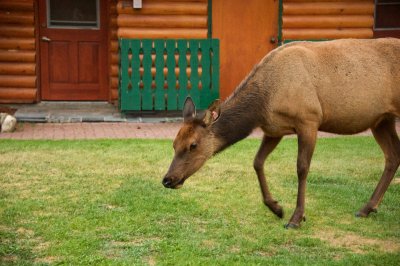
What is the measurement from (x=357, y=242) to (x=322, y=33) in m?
9.12

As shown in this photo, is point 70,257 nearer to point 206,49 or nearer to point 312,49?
point 312,49

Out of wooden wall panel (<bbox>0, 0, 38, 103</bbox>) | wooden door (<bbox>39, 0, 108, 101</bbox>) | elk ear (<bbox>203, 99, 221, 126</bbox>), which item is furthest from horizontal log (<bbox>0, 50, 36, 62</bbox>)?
elk ear (<bbox>203, 99, 221, 126</bbox>)

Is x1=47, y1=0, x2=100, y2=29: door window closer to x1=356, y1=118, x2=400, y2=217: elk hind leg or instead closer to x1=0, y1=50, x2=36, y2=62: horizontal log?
x1=0, y1=50, x2=36, y2=62: horizontal log

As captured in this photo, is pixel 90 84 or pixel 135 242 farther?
pixel 90 84

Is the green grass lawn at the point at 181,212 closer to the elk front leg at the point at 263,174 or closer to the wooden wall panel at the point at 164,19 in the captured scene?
the elk front leg at the point at 263,174

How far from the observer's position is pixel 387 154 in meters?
6.50

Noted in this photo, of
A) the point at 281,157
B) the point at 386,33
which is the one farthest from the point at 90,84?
the point at 386,33

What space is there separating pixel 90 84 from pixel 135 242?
9.33 metres

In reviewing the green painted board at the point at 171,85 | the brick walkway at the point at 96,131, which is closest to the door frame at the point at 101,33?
the green painted board at the point at 171,85

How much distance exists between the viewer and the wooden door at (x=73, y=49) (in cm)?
1384

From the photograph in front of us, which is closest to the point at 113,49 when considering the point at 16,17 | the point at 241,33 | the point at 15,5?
the point at 16,17

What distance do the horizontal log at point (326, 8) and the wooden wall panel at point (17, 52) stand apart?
570 cm

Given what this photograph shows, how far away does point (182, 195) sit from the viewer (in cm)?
694

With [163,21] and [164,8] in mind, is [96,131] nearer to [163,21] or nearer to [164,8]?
[163,21]
